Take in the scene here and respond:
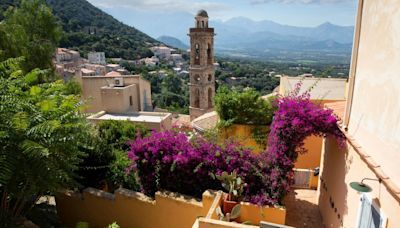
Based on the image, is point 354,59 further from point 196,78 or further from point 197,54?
point 196,78

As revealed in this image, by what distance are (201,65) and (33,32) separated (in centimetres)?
1808

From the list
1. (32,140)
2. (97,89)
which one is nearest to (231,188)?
(32,140)

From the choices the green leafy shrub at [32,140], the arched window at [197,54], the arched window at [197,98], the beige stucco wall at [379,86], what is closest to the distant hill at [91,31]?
the arched window at [197,98]

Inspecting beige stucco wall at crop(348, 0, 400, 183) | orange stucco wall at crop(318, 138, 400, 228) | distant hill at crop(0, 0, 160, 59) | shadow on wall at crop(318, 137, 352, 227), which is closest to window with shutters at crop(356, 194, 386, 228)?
orange stucco wall at crop(318, 138, 400, 228)

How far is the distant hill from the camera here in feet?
318

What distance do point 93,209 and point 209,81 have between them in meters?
23.5

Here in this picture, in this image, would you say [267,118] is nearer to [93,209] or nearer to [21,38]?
[93,209]

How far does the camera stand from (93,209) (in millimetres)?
8445

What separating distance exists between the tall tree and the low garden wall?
264 inches

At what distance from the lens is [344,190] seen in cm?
670

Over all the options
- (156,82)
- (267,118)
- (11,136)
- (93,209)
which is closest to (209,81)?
(267,118)

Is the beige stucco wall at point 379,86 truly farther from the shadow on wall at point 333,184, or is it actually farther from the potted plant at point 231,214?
the potted plant at point 231,214

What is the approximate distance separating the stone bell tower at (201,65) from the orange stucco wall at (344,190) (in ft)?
68.4

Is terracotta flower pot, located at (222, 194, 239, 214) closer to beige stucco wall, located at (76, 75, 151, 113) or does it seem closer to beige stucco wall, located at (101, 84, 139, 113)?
beige stucco wall, located at (101, 84, 139, 113)
